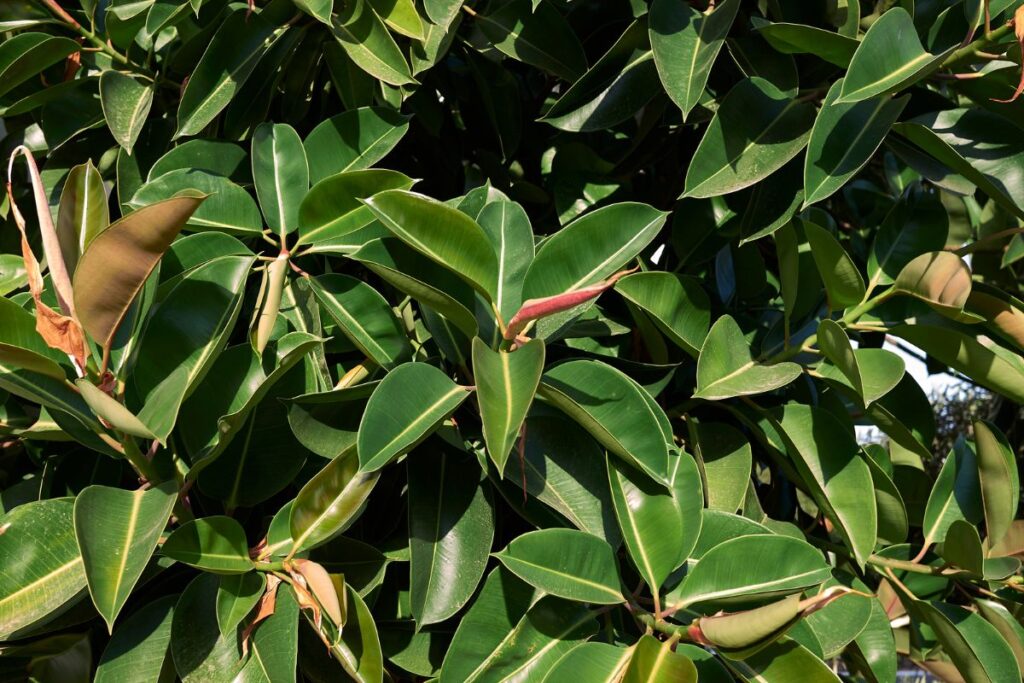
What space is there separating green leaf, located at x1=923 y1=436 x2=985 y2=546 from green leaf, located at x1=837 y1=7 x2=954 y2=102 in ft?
1.97

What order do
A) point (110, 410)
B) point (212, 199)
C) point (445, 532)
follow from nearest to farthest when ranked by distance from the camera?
point (110, 410) → point (445, 532) → point (212, 199)

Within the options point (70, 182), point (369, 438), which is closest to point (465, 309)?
point (369, 438)

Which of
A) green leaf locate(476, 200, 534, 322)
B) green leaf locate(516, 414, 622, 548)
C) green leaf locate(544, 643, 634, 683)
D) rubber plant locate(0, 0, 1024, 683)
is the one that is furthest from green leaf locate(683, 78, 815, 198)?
green leaf locate(544, 643, 634, 683)

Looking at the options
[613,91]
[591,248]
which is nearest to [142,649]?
[591,248]

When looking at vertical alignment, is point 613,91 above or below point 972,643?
above

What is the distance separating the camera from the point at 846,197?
72.3 inches

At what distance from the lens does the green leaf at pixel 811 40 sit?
1114 mm

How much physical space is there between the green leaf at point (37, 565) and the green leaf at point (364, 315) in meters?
0.36

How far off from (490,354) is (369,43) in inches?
19.6

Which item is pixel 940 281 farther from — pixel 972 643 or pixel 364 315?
pixel 364 315

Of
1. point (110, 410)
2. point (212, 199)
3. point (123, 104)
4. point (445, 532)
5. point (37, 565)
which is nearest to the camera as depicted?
point (110, 410)

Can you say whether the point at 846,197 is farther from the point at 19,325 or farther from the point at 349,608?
the point at 19,325

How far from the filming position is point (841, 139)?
1.14 meters

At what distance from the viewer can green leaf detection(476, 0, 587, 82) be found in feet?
4.14
